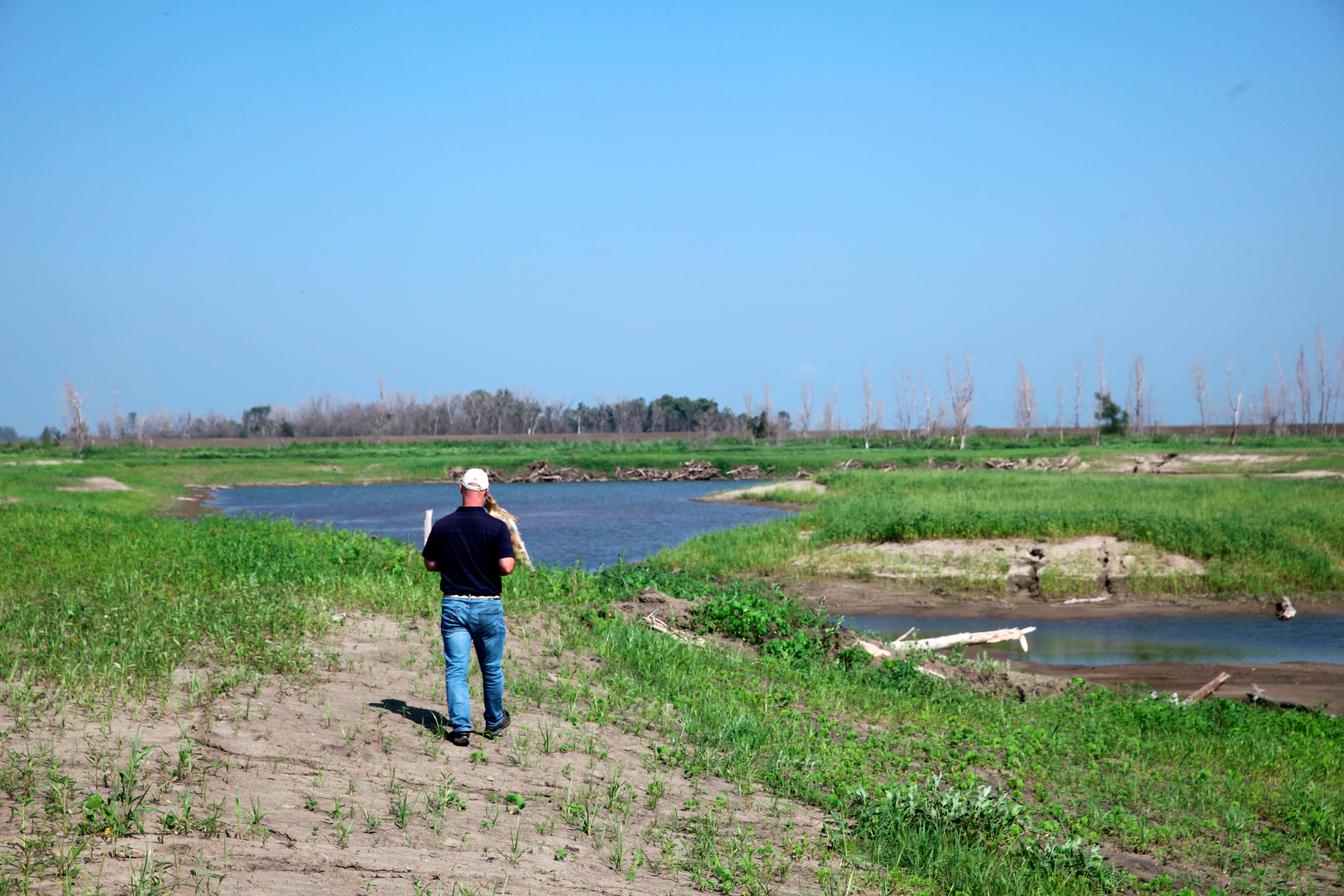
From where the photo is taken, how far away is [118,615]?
31.8ft

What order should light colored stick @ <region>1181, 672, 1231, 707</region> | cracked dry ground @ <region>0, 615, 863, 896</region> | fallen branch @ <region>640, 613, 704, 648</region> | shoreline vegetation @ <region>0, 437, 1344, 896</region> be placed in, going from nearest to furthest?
cracked dry ground @ <region>0, 615, 863, 896</region>
shoreline vegetation @ <region>0, 437, 1344, 896</region>
light colored stick @ <region>1181, 672, 1231, 707</region>
fallen branch @ <region>640, 613, 704, 648</region>

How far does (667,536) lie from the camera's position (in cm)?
3516

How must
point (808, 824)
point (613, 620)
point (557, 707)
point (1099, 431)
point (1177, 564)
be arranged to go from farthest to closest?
point (1099, 431) < point (1177, 564) < point (613, 620) < point (557, 707) < point (808, 824)

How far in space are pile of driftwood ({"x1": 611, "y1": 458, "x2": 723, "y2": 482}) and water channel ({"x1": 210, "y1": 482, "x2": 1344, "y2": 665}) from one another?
3.02 m

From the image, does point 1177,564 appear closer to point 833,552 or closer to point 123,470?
point 833,552

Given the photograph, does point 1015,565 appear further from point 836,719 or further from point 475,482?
point 475,482

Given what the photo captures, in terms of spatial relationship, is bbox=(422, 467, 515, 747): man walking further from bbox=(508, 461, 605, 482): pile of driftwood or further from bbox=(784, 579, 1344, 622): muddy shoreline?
bbox=(508, 461, 605, 482): pile of driftwood

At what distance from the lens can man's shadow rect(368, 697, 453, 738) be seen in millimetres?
7672

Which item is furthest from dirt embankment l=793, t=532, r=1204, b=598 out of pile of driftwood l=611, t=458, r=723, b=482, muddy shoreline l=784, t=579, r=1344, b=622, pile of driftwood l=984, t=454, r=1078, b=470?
pile of driftwood l=611, t=458, r=723, b=482

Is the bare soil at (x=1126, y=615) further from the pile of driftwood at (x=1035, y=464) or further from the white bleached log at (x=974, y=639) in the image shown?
the pile of driftwood at (x=1035, y=464)

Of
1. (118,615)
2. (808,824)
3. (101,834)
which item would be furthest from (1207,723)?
(118,615)

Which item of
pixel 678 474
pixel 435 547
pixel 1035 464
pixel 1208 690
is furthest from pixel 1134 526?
pixel 678 474

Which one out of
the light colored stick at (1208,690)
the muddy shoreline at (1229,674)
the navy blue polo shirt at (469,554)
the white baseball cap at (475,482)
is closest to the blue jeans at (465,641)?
the navy blue polo shirt at (469,554)

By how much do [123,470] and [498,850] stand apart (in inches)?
2606
